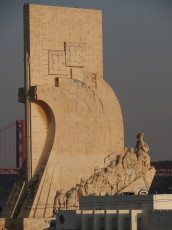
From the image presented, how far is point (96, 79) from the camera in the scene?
36.0 m

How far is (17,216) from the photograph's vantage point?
34.4 m

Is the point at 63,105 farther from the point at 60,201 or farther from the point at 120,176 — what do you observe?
the point at 60,201

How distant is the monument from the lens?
3419 cm

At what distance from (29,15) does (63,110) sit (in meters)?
3.16

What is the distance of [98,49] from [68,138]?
3.38m

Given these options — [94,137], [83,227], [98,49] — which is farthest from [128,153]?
[83,227]

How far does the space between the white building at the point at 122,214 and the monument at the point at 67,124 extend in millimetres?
6777

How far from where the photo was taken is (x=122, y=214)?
79.2ft

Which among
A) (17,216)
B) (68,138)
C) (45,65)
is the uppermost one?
(45,65)

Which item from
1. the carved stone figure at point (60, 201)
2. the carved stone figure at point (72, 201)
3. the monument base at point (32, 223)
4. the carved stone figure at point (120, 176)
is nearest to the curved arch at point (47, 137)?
the carved stone figure at point (60, 201)

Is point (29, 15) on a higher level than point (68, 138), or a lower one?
higher

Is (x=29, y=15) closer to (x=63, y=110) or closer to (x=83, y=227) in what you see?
(x=63, y=110)

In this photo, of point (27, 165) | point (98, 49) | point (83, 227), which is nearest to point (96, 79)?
point (98, 49)

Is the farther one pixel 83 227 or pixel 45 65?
pixel 45 65
